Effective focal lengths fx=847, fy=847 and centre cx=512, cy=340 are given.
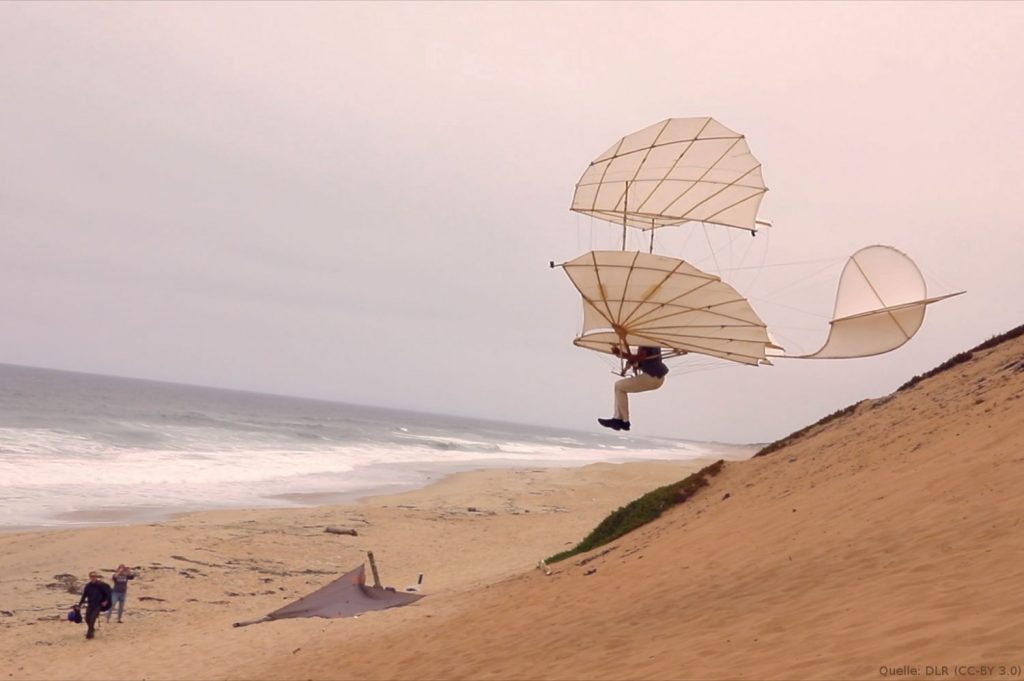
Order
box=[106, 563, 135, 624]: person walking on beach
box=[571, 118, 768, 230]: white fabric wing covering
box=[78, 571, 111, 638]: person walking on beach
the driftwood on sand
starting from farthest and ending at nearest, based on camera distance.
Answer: the driftwood on sand → box=[106, 563, 135, 624]: person walking on beach → box=[571, 118, 768, 230]: white fabric wing covering → box=[78, 571, 111, 638]: person walking on beach

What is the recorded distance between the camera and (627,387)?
47.3 feet

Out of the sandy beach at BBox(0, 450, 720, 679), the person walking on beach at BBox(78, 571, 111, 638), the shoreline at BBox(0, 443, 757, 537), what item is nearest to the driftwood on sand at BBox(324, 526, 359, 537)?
the sandy beach at BBox(0, 450, 720, 679)

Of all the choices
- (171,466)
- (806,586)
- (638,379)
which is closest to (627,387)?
(638,379)

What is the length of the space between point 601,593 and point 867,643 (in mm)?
6064

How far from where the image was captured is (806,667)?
6.23 meters

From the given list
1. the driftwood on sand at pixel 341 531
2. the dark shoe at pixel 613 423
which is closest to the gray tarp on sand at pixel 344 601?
the dark shoe at pixel 613 423

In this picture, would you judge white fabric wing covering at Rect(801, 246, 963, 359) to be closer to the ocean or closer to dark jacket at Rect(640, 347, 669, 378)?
dark jacket at Rect(640, 347, 669, 378)

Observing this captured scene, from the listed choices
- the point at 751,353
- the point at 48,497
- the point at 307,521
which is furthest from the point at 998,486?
the point at 48,497

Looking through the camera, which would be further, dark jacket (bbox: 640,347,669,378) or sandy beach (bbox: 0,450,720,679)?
dark jacket (bbox: 640,347,669,378)

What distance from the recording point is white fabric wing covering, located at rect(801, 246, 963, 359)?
14.6 metres

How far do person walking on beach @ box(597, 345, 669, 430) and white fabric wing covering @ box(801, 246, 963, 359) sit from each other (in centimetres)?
265

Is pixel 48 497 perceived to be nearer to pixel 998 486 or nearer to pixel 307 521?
pixel 307 521

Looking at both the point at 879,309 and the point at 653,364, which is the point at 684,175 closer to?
the point at 653,364

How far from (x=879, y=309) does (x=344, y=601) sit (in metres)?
10.9
